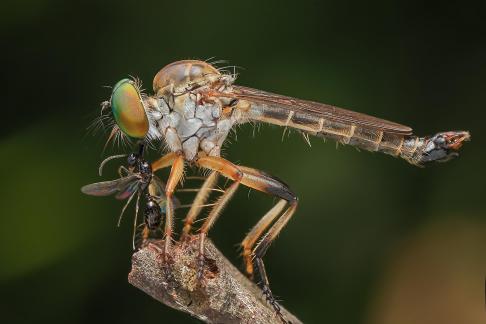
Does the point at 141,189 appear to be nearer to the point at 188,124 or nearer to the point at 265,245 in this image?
the point at 188,124

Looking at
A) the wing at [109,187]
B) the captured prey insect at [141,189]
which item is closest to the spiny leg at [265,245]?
the captured prey insect at [141,189]

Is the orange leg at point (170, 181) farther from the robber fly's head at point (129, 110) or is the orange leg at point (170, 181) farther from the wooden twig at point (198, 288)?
the robber fly's head at point (129, 110)

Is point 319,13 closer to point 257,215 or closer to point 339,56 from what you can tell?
point 339,56

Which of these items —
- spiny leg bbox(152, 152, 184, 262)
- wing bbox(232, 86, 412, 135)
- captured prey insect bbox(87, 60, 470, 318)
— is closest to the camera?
spiny leg bbox(152, 152, 184, 262)

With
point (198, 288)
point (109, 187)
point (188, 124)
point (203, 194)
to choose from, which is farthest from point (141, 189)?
point (198, 288)

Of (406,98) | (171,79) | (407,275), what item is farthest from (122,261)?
(406,98)

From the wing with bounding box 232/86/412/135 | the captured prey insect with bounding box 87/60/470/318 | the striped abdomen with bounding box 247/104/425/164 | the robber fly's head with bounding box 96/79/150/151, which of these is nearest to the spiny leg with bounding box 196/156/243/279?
the captured prey insect with bounding box 87/60/470/318

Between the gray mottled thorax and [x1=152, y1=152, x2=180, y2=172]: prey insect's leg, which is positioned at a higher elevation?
the gray mottled thorax

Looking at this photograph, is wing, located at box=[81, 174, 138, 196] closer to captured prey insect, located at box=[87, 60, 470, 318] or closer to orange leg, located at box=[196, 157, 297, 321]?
captured prey insect, located at box=[87, 60, 470, 318]
